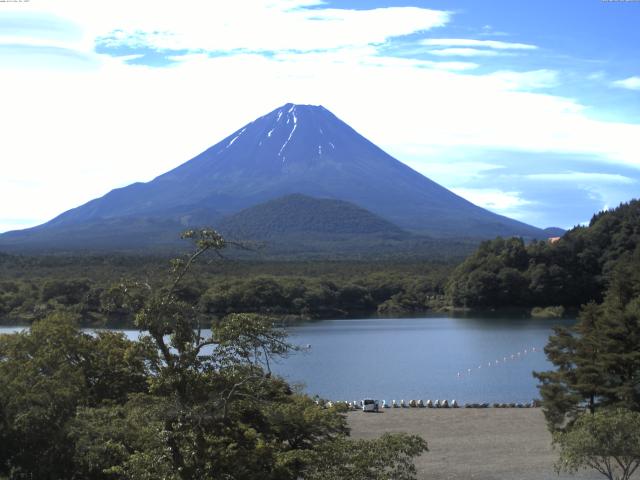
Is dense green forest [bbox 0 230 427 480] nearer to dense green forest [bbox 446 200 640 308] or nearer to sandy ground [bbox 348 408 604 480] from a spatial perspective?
sandy ground [bbox 348 408 604 480]

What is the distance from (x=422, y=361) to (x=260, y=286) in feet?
76.9

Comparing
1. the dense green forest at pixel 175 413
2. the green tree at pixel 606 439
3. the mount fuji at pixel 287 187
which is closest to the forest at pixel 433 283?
the dense green forest at pixel 175 413

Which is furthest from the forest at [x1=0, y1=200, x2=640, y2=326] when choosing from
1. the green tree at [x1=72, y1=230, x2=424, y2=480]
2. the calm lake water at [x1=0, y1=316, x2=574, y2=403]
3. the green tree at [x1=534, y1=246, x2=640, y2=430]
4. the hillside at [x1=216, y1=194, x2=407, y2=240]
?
the hillside at [x1=216, y1=194, x2=407, y2=240]

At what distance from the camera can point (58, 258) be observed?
82.9m

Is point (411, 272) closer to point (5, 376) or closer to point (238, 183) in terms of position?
point (5, 376)

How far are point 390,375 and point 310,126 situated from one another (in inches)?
5231

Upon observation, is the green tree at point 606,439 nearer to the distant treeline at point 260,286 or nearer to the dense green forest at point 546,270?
the distant treeline at point 260,286

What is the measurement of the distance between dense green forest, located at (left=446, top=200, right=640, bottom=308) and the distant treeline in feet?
12.6

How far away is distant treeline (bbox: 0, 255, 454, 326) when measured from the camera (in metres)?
54.3

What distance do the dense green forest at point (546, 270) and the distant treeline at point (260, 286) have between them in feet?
12.6

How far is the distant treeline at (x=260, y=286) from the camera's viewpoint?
54.3m

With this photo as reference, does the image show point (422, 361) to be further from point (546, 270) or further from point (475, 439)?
point (546, 270)

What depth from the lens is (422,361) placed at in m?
36.3

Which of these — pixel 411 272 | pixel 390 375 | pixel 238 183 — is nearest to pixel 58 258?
pixel 411 272
